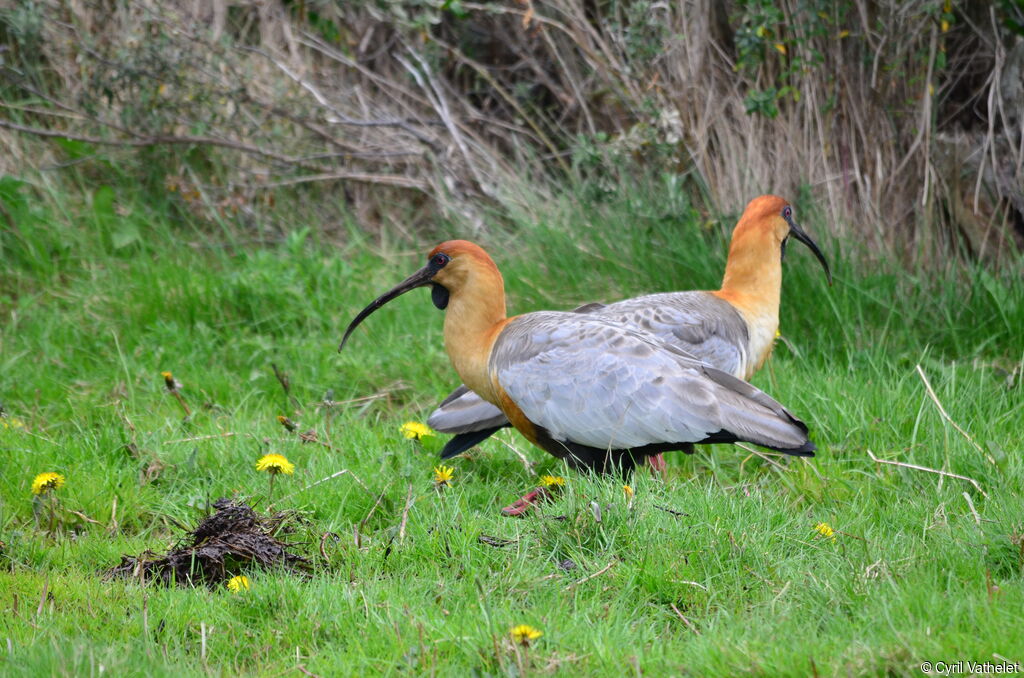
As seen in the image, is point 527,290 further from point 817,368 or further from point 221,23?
point 221,23

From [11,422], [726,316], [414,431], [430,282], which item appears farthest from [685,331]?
[11,422]

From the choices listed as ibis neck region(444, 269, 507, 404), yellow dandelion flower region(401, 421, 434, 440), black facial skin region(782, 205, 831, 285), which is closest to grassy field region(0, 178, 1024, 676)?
yellow dandelion flower region(401, 421, 434, 440)

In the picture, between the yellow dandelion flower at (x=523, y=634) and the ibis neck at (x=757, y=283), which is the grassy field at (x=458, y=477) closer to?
the yellow dandelion flower at (x=523, y=634)

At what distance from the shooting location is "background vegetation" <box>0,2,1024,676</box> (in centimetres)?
330

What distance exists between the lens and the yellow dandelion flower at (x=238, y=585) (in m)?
3.50

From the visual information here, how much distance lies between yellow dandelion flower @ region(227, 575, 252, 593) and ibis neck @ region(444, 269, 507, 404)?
4.88 ft

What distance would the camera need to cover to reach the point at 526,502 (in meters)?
4.27

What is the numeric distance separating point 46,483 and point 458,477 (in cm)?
163

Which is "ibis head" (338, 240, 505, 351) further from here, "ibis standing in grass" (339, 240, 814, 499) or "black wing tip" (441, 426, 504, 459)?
"black wing tip" (441, 426, 504, 459)

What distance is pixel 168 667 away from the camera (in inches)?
118

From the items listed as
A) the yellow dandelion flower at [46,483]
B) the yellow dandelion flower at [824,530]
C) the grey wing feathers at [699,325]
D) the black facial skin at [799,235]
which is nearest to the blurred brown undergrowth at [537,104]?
the black facial skin at [799,235]

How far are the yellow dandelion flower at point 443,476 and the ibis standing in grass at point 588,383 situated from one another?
0.35 metres

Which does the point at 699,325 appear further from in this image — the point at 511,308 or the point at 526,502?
the point at 511,308

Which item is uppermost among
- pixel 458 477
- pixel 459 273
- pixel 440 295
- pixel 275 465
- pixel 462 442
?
pixel 459 273
